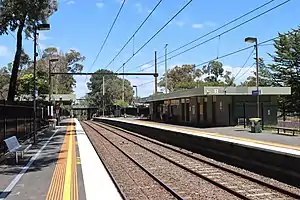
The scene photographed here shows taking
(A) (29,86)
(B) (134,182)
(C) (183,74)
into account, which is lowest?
(B) (134,182)

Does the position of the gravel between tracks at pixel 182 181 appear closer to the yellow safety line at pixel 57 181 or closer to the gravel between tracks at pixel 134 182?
the gravel between tracks at pixel 134 182

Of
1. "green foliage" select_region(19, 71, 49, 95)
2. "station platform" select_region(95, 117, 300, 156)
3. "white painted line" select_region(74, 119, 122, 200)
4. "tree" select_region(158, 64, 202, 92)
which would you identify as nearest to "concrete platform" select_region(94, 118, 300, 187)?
"station platform" select_region(95, 117, 300, 156)

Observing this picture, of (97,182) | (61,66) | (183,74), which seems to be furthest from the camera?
(183,74)

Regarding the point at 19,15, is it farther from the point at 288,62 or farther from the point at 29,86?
the point at 288,62

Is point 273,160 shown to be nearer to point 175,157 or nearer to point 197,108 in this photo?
point 175,157

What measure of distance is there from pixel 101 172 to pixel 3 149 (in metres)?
4.92

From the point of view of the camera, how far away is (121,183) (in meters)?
11.4

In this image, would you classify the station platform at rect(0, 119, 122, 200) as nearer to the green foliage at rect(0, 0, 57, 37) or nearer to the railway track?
the railway track

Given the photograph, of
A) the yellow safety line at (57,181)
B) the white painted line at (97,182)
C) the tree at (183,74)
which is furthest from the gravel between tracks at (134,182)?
the tree at (183,74)

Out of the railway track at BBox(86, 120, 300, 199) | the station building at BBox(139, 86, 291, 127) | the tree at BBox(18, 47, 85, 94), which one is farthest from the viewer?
the tree at BBox(18, 47, 85, 94)

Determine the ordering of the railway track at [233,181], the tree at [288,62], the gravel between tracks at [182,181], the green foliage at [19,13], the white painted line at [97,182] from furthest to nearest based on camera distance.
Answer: the tree at [288,62] → the green foliage at [19,13] → the gravel between tracks at [182,181] → the railway track at [233,181] → the white painted line at [97,182]

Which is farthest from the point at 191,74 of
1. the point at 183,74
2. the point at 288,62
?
the point at 288,62

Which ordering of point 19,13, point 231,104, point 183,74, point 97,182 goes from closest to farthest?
1. point 97,182
2. point 19,13
3. point 231,104
4. point 183,74

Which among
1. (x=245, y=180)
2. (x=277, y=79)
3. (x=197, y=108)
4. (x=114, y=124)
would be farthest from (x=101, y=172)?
(x=277, y=79)
